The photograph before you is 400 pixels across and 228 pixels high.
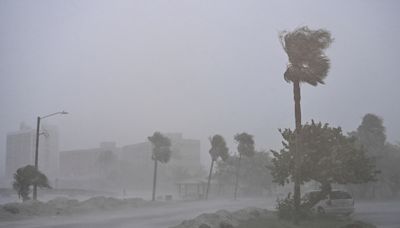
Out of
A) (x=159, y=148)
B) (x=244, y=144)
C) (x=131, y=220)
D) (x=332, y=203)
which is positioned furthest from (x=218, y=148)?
(x=332, y=203)

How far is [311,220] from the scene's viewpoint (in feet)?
75.6

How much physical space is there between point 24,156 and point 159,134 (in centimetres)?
9846

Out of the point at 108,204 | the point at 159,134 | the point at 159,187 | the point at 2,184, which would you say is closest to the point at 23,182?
the point at 108,204

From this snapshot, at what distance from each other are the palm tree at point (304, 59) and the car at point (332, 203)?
3.90 metres

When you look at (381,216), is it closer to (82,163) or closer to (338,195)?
(338,195)

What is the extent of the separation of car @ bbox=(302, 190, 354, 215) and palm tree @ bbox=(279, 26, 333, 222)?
3900 mm

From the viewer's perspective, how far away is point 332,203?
27062 millimetres

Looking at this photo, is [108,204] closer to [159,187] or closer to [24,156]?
[159,187]

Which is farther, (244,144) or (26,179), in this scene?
(244,144)

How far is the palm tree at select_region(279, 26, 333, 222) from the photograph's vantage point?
76.4ft

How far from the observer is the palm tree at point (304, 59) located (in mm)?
23281

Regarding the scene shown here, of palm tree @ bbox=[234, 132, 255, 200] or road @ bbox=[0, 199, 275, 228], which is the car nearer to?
road @ bbox=[0, 199, 275, 228]

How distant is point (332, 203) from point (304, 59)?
31.3 ft

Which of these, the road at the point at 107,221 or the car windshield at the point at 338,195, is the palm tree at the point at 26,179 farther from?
the car windshield at the point at 338,195
